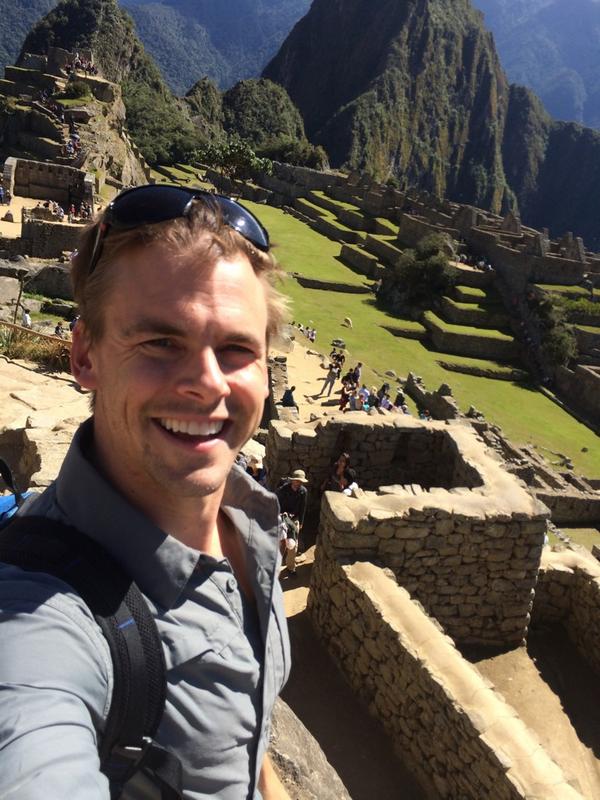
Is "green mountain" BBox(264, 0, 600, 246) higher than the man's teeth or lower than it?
higher

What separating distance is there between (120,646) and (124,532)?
1.04ft

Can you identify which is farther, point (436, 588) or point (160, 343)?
point (436, 588)

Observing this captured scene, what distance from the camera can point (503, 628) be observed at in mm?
7246

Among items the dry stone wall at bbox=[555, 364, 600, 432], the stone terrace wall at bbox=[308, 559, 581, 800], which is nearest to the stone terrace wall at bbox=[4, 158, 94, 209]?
the dry stone wall at bbox=[555, 364, 600, 432]

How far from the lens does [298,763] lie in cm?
379

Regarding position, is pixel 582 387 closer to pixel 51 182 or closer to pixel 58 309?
pixel 58 309

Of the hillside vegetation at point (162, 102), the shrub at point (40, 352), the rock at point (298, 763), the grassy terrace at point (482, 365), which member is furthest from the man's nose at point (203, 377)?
the hillside vegetation at point (162, 102)

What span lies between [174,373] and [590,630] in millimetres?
7435

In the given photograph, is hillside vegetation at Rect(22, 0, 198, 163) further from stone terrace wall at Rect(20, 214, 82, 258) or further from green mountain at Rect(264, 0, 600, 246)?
stone terrace wall at Rect(20, 214, 82, 258)

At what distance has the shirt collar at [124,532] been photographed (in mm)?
1576

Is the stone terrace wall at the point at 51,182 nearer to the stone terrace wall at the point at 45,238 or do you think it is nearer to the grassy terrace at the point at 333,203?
the stone terrace wall at the point at 45,238

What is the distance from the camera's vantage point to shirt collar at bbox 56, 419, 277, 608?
158cm

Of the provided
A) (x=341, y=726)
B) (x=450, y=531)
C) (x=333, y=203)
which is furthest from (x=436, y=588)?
(x=333, y=203)

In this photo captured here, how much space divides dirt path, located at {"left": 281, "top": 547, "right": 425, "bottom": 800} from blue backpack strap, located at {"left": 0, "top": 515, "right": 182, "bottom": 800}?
4374 millimetres
